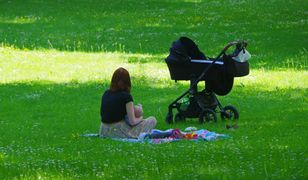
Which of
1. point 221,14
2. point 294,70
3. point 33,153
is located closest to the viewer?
point 33,153

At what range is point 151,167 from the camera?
1014 cm

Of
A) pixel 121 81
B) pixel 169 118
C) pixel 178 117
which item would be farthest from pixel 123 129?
pixel 178 117

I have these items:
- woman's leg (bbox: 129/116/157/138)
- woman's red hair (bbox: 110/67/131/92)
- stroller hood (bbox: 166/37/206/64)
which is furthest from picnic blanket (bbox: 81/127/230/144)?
stroller hood (bbox: 166/37/206/64)

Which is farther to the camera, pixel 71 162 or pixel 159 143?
pixel 159 143

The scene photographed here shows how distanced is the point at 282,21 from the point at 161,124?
18743 mm

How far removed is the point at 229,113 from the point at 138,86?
14.9 ft

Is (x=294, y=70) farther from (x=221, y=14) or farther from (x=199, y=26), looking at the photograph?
(x=221, y=14)

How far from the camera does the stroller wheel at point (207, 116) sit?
14.2 m

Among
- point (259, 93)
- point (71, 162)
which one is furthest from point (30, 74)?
point (71, 162)

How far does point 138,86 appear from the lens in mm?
18875

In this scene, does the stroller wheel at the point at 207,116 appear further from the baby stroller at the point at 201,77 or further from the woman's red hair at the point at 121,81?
the woman's red hair at the point at 121,81

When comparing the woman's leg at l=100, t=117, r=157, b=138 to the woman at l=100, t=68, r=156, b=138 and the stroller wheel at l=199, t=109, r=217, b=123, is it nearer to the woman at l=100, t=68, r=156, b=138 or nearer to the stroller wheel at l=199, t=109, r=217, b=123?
the woman at l=100, t=68, r=156, b=138

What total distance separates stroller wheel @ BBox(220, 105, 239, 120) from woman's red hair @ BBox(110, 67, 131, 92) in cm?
210

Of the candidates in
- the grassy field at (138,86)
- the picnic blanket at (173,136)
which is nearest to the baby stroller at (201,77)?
the grassy field at (138,86)
